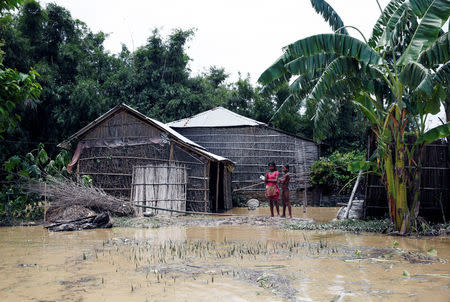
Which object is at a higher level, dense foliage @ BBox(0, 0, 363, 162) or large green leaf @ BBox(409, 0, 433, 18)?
dense foliage @ BBox(0, 0, 363, 162)

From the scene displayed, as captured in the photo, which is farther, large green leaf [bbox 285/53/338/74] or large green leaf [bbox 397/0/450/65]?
large green leaf [bbox 285/53/338/74]

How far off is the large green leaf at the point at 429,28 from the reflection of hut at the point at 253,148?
11149 millimetres

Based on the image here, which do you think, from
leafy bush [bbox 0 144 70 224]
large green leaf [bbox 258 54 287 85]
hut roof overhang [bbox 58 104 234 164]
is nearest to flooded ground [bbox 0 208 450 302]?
leafy bush [bbox 0 144 70 224]

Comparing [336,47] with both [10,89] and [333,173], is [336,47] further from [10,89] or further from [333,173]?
[333,173]

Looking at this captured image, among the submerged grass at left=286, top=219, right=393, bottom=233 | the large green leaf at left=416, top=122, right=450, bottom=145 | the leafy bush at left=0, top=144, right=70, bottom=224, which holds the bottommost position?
the submerged grass at left=286, top=219, right=393, bottom=233

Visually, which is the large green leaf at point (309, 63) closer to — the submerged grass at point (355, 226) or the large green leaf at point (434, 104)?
the large green leaf at point (434, 104)

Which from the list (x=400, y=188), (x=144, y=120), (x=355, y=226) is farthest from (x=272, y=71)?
(x=144, y=120)

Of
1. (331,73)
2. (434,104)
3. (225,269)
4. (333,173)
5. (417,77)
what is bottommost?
(225,269)

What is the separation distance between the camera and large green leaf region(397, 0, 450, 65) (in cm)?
654

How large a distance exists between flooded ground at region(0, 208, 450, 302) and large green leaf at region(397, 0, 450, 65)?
3.22 metres

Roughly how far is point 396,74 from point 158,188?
7.40m

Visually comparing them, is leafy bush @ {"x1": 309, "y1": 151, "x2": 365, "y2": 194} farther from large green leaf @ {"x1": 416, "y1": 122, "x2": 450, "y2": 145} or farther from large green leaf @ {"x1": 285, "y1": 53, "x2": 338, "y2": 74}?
large green leaf @ {"x1": 416, "y1": 122, "x2": 450, "y2": 145}

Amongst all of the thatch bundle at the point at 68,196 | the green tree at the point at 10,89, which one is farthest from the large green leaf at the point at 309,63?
the thatch bundle at the point at 68,196

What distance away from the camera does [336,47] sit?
295 inches
